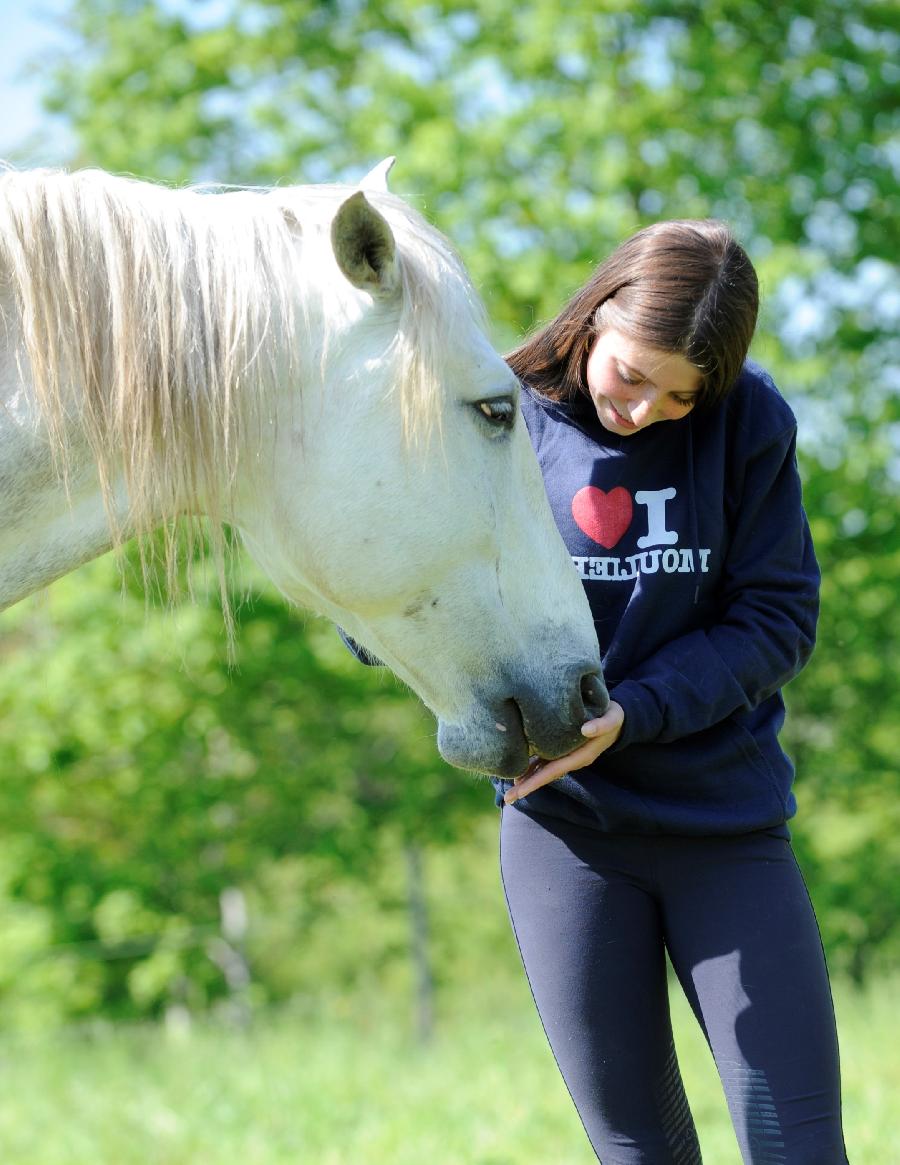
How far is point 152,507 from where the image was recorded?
1.89 metres

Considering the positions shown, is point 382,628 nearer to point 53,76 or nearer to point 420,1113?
point 420,1113

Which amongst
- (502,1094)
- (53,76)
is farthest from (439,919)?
(53,76)

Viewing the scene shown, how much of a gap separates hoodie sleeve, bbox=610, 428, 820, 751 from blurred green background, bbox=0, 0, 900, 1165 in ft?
22.1

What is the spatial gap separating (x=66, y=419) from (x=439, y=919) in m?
11.1

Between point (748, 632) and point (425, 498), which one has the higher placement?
point (425, 498)

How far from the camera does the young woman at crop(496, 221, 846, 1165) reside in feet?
6.40

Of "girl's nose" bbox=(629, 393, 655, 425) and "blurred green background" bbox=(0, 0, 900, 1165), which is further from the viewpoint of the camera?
"blurred green background" bbox=(0, 0, 900, 1165)

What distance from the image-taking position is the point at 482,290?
30.2ft

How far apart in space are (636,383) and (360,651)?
68cm

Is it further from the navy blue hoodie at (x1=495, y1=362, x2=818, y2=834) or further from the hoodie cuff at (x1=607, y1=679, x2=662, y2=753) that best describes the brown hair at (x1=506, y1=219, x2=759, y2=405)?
the hoodie cuff at (x1=607, y1=679, x2=662, y2=753)

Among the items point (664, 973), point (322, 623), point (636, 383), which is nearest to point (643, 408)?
point (636, 383)

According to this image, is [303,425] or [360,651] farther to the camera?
[360,651]

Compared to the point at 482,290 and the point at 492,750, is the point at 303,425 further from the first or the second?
the point at 482,290

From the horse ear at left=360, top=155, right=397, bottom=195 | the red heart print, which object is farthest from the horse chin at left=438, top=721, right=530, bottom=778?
the horse ear at left=360, top=155, right=397, bottom=195
